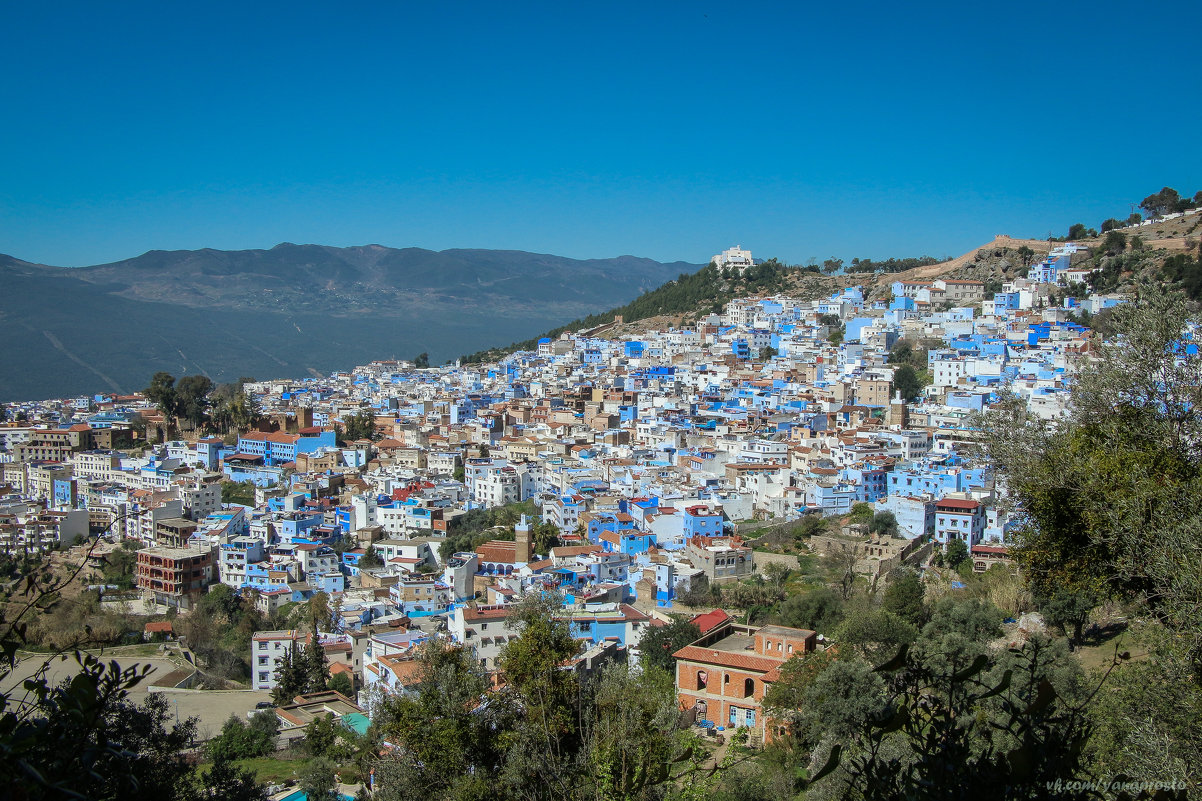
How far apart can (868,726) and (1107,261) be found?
34634mm

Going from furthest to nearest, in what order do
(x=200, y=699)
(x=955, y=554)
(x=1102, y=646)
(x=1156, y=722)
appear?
(x=955, y=554) < (x=200, y=699) < (x=1102, y=646) < (x=1156, y=722)

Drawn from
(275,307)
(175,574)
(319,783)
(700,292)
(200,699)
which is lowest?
(200,699)

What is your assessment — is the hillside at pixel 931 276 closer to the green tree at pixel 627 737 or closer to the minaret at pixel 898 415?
the minaret at pixel 898 415

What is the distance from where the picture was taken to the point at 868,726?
202 cm

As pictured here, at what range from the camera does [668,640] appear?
428 inches

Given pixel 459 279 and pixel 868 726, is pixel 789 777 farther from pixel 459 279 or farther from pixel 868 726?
pixel 459 279

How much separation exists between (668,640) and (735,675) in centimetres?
145

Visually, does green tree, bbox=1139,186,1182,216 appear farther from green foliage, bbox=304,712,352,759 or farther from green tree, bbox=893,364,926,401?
green foliage, bbox=304,712,352,759

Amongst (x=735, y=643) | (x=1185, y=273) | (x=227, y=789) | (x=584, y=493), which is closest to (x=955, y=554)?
(x=735, y=643)

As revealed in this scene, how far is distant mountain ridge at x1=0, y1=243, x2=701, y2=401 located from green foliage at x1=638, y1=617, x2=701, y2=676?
59375 mm

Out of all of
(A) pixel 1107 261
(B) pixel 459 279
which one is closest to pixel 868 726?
(A) pixel 1107 261

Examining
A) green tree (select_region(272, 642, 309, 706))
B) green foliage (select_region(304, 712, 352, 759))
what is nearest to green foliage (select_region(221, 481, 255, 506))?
green tree (select_region(272, 642, 309, 706))

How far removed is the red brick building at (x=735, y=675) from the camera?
932 cm

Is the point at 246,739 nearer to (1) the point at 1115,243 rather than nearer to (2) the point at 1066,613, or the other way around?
(2) the point at 1066,613
